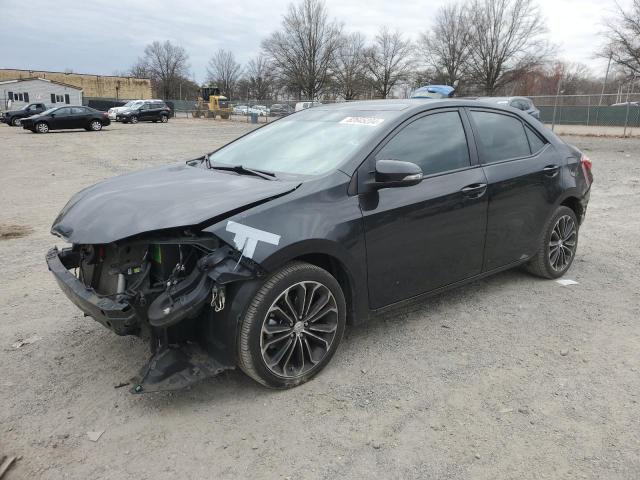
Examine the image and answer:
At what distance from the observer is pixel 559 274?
194 inches

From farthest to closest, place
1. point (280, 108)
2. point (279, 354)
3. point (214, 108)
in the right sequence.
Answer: point (214, 108), point (280, 108), point (279, 354)

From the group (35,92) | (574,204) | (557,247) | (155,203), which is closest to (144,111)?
(35,92)

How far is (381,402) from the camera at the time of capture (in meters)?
2.95

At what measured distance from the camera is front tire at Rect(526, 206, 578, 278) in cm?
470

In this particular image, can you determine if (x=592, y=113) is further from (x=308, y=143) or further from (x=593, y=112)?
(x=308, y=143)

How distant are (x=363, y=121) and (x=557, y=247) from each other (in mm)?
2464

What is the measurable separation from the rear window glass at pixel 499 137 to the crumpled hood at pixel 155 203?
72.8 inches

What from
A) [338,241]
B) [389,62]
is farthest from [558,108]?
[338,241]

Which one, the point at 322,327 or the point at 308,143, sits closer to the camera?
the point at 322,327

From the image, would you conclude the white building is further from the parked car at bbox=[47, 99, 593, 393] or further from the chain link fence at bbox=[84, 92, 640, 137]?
the parked car at bbox=[47, 99, 593, 393]

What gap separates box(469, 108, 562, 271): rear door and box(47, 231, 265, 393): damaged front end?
2.24 m

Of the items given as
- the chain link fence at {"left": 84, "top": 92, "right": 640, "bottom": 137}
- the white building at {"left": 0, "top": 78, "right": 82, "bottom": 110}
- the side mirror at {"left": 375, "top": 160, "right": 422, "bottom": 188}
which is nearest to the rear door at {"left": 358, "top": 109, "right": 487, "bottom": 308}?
the side mirror at {"left": 375, "top": 160, "right": 422, "bottom": 188}

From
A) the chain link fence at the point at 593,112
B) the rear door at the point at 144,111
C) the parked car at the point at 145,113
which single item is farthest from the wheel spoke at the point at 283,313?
the rear door at the point at 144,111

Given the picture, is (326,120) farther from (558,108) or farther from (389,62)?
(389,62)
